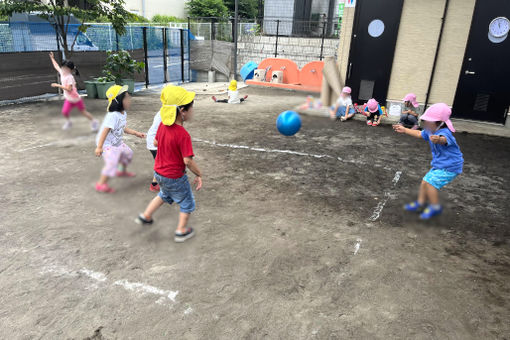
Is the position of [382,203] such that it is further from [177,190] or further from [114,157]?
[114,157]

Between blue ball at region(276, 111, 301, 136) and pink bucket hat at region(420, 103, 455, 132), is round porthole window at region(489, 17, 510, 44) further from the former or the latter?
blue ball at region(276, 111, 301, 136)

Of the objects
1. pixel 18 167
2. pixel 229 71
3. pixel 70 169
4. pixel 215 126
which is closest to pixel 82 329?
pixel 70 169

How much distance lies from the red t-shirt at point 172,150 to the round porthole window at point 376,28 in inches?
389

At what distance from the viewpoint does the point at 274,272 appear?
367 cm

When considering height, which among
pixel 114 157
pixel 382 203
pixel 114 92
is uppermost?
pixel 114 92

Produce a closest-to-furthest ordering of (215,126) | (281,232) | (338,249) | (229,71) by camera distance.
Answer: (338,249)
(281,232)
(215,126)
(229,71)

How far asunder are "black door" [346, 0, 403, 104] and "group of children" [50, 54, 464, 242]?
7596mm

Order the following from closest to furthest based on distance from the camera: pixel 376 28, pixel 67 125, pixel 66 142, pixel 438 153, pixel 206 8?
pixel 438 153
pixel 66 142
pixel 67 125
pixel 376 28
pixel 206 8

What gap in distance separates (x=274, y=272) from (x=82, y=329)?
5.77 ft

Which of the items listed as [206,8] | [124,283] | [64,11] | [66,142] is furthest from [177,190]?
[206,8]

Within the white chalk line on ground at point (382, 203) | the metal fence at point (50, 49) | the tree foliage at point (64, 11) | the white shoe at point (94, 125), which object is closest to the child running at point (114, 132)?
the white shoe at point (94, 125)

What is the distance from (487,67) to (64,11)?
12.4 metres

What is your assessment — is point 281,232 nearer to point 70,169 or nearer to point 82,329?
point 82,329

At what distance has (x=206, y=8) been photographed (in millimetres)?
44188
